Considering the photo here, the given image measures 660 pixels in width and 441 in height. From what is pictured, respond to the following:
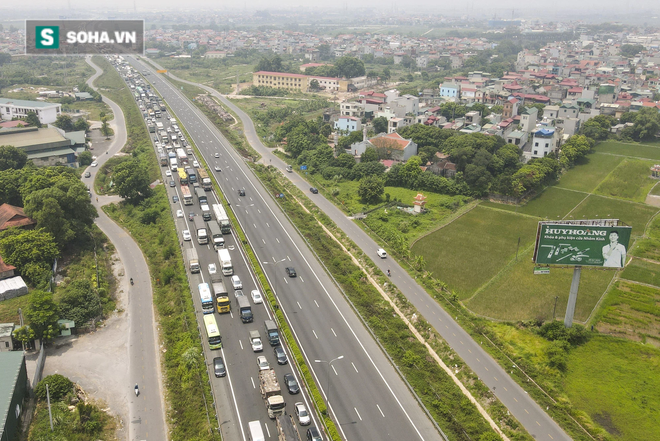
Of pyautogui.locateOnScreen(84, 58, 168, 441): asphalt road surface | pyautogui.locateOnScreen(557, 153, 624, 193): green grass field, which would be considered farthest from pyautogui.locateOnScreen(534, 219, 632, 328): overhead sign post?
pyautogui.locateOnScreen(557, 153, 624, 193): green grass field

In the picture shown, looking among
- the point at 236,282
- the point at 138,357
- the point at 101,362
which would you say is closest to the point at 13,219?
the point at 101,362

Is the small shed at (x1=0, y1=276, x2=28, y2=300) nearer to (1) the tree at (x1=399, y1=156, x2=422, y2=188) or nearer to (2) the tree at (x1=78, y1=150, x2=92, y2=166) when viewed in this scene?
(2) the tree at (x1=78, y1=150, x2=92, y2=166)

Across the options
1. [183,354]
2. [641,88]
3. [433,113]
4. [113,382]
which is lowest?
[113,382]

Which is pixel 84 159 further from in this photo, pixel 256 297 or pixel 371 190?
pixel 256 297

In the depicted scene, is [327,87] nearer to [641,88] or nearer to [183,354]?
[641,88]

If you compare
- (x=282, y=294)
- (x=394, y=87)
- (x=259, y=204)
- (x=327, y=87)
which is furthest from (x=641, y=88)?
(x=282, y=294)

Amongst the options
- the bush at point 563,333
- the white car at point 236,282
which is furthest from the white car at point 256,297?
the bush at point 563,333
